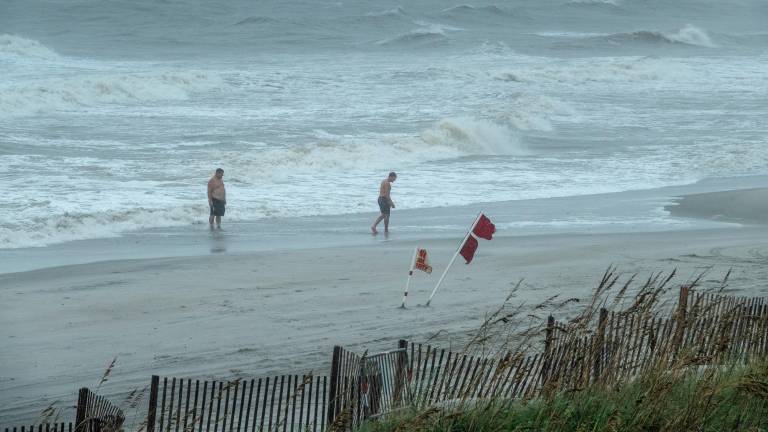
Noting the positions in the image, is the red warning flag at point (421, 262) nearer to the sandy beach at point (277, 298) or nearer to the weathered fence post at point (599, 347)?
the sandy beach at point (277, 298)

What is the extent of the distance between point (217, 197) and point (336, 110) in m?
21.3

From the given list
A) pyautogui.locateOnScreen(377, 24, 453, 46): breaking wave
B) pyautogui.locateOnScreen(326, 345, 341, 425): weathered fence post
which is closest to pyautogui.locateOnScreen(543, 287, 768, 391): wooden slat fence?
pyautogui.locateOnScreen(326, 345, 341, 425): weathered fence post

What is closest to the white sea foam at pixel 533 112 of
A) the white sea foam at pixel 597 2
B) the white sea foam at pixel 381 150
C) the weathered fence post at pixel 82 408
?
the white sea foam at pixel 381 150

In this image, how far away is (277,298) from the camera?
13.6m

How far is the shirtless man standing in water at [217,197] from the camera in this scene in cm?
2009

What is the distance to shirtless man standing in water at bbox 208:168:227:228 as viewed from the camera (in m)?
20.1

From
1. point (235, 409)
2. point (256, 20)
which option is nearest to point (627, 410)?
point (235, 409)

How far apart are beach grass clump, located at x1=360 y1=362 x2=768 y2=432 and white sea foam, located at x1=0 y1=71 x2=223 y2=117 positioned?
34.6 m

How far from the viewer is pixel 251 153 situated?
3011cm

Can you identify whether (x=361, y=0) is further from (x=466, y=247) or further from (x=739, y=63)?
(x=466, y=247)

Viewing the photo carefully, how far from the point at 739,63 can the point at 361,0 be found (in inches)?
1373

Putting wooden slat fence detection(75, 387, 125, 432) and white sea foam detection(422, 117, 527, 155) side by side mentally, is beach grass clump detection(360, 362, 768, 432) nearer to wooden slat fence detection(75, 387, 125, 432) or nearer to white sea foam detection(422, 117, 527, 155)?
wooden slat fence detection(75, 387, 125, 432)

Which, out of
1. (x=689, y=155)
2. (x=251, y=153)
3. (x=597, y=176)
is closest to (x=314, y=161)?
(x=251, y=153)

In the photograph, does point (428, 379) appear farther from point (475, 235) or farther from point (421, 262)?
point (475, 235)
